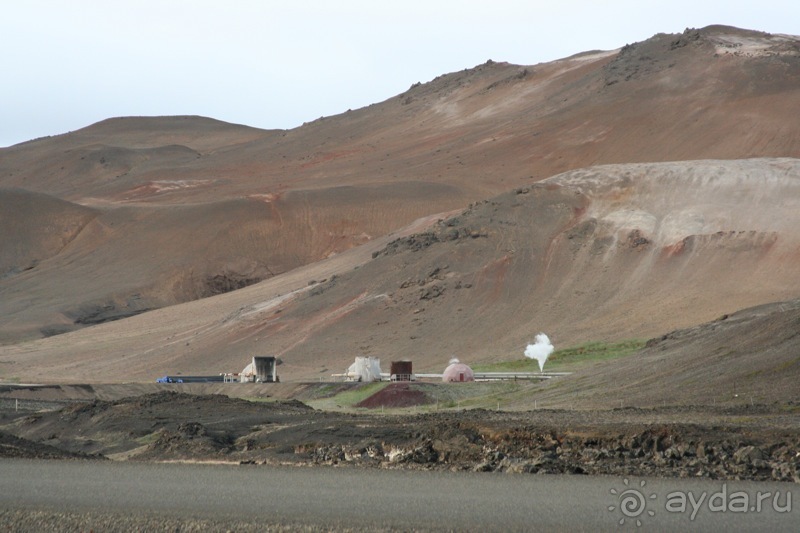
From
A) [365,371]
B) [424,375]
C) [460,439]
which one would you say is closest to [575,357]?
[424,375]

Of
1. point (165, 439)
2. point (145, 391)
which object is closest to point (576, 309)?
point (145, 391)

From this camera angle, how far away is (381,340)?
217ft

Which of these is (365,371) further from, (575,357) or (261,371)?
(575,357)

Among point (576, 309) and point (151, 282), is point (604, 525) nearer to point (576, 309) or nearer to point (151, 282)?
point (576, 309)

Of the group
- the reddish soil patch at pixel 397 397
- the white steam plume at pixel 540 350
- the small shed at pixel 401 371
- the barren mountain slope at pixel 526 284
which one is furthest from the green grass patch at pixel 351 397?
the barren mountain slope at pixel 526 284

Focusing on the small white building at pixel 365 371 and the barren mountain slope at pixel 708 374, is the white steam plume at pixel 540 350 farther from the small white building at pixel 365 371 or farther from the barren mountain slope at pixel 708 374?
the barren mountain slope at pixel 708 374

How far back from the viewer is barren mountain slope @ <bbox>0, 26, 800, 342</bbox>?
100375mm

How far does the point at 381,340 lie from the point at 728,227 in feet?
64.8

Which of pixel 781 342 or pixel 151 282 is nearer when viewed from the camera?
pixel 781 342

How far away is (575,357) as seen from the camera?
5781 centimetres

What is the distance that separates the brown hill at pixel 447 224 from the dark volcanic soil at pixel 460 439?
27.8 m

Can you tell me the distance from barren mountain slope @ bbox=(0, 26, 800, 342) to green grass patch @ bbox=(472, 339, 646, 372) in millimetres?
39773

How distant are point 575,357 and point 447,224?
69.6 ft

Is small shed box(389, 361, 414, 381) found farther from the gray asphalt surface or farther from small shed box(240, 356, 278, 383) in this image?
the gray asphalt surface
